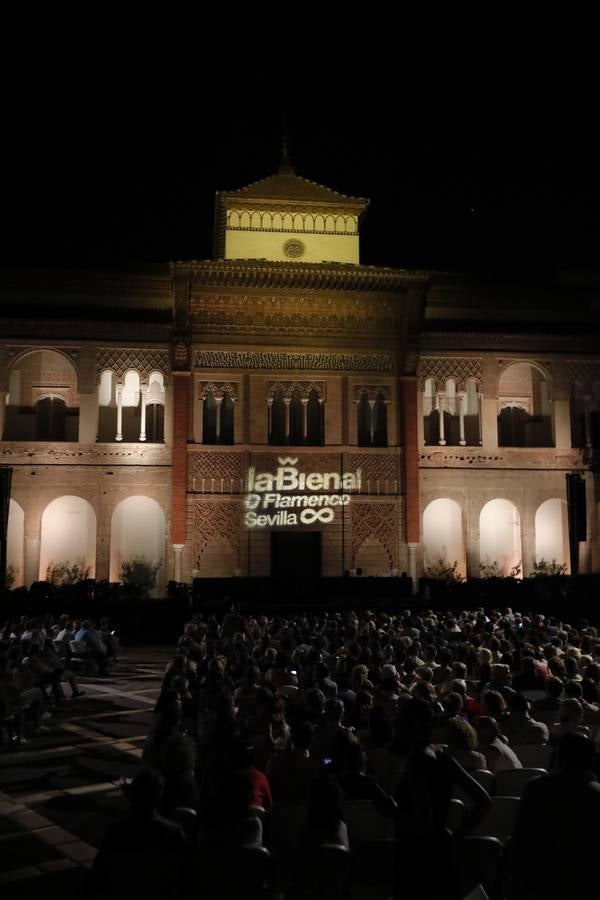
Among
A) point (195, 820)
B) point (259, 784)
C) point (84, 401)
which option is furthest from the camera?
point (84, 401)

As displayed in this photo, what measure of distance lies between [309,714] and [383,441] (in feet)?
92.4

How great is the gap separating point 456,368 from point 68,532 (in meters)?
17.8

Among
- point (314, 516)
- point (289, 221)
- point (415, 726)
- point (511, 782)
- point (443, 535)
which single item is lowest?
point (511, 782)

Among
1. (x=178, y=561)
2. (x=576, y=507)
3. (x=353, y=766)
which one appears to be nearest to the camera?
(x=353, y=766)

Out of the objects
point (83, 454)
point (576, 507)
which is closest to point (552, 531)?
point (576, 507)

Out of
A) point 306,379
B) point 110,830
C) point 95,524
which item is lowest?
point 110,830

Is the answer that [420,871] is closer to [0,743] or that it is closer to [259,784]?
Result: [259,784]

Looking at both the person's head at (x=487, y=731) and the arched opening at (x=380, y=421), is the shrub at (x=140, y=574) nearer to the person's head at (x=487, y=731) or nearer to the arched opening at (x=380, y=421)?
the arched opening at (x=380, y=421)

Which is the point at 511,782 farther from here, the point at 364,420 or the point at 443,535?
the point at 443,535

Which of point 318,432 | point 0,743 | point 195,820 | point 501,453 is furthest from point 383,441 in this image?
point 195,820

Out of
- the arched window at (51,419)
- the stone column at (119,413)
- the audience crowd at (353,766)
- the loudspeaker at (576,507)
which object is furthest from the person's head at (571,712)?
the arched window at (51,419)

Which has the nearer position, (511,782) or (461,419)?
(511,782)

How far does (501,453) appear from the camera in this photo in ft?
120

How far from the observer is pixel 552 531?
124 ft
